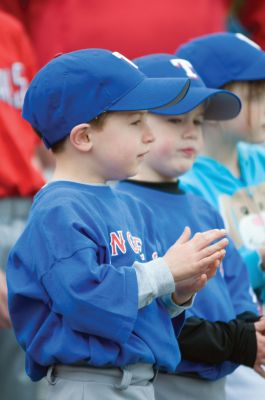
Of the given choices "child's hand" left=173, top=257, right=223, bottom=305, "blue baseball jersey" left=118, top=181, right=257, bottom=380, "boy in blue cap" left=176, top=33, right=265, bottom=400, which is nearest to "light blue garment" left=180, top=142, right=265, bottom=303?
"boy in blue cap" left=176, top=33, right=265, bottom=400

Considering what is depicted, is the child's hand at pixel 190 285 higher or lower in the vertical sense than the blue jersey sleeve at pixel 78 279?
lower

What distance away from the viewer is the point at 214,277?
3.35m

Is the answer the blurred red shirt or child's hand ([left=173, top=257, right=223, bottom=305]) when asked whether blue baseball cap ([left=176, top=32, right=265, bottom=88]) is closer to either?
the blurred red shirt

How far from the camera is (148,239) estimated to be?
3018 mm

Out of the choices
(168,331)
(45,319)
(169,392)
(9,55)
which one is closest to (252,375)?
(169,392)

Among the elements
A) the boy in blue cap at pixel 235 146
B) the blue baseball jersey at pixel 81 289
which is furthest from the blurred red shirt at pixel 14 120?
the blue baseball jersey at pixel 81 289

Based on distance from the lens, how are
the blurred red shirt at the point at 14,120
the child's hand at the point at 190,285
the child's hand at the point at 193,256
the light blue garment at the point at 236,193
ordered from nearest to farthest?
the child's hand at the point at 193,256
the child's hand at the point at 190,285
the light blue garment at the point at 236,193
the blurred red shirt at the point at 14,120

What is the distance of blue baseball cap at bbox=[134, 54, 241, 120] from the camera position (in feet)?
11.1

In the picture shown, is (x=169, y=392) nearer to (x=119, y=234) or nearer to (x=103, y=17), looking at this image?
(x=119, y=234)

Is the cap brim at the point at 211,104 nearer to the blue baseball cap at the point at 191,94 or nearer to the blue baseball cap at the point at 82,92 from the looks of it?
the blue baseball cap at the point at 191,94

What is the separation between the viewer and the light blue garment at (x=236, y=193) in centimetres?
379

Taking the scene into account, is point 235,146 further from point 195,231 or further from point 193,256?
point 193,256

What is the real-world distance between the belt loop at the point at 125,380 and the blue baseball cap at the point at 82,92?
69 cm

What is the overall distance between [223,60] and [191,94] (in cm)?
59
